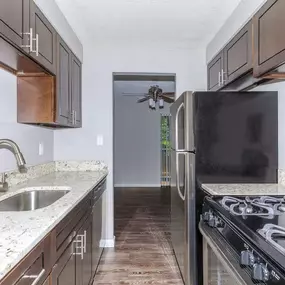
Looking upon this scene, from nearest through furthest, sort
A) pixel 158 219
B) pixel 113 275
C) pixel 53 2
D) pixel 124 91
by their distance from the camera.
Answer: pixel 53 2
pixel 113 275
pixel 158 219
pixel 124 91

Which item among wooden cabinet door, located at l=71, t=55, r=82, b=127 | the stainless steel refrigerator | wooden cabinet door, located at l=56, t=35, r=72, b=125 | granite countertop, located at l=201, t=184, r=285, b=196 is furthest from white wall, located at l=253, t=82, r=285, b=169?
wooden cabinet door, located at l=71, t=55, r=82, b=127

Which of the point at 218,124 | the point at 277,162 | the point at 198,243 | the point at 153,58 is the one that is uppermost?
the point at 153,58

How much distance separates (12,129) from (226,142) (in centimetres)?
162

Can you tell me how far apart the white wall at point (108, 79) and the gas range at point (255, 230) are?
1.92 meters

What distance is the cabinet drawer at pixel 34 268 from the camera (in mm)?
958

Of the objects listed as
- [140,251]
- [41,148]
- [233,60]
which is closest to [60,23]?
[41,148]

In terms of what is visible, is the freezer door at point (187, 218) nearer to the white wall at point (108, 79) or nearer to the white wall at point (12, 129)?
the white wall at point (108, 79)

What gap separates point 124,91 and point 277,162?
17.4 feet

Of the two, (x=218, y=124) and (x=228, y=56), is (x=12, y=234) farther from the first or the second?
(x=228, y=56)

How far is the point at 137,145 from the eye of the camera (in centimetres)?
814

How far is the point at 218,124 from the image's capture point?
7.86 ft

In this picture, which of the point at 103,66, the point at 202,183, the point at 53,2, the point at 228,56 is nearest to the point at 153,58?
the point at 103,66

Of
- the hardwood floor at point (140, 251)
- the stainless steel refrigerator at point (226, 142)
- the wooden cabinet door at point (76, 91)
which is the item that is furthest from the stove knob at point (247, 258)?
the wooden cabinet door at point (76, 91)

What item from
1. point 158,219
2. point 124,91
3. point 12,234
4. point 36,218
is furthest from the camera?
point 124,91
